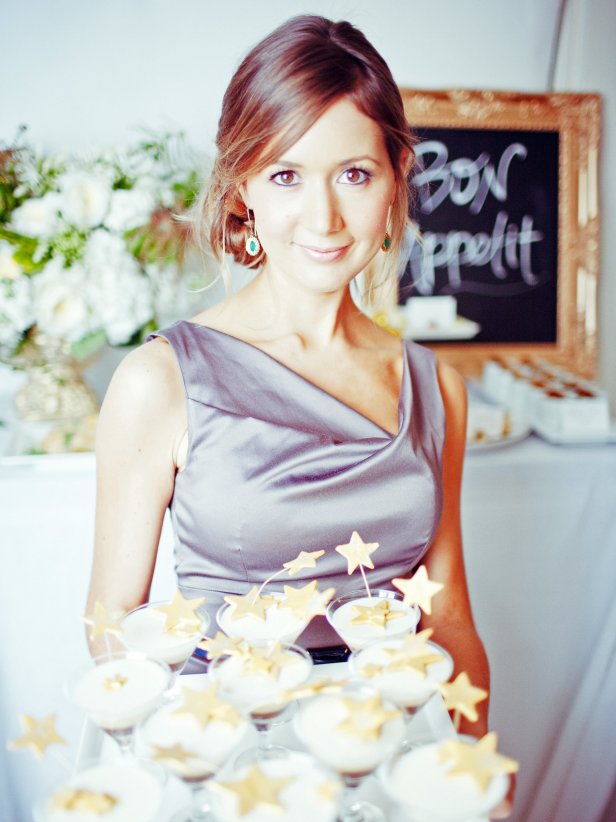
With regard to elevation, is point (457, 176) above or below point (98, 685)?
above

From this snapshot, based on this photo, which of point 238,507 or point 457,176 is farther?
point 457,176

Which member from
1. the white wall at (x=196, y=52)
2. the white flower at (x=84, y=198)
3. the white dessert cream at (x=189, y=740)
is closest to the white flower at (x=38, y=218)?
the white flower at (x=84, y=198)

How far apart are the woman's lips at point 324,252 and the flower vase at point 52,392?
923 mm

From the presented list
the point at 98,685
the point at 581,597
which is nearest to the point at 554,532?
the point at 581,597

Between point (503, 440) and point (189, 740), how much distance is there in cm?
153

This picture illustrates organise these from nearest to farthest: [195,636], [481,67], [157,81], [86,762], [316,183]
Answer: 1. [86,762]
2. [195,636]
3. [316,183]
4. [157,81]
5. [481,67]

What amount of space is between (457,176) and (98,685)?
82.4 inches

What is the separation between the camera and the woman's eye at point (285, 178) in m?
1.25

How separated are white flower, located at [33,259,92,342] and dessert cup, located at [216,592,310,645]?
1.06 meters

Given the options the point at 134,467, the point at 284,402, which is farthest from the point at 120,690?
the point at 284,402

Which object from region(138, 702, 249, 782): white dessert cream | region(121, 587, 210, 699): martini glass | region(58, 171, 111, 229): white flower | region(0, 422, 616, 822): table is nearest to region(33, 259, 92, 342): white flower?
region(58, 171, 111, 229): white flower

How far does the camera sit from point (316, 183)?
123 centimetres

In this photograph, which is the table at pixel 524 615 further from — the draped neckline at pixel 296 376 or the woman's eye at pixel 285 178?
the woman's eye at pixel 285 178

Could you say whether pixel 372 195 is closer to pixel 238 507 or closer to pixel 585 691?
pixel 238 507
